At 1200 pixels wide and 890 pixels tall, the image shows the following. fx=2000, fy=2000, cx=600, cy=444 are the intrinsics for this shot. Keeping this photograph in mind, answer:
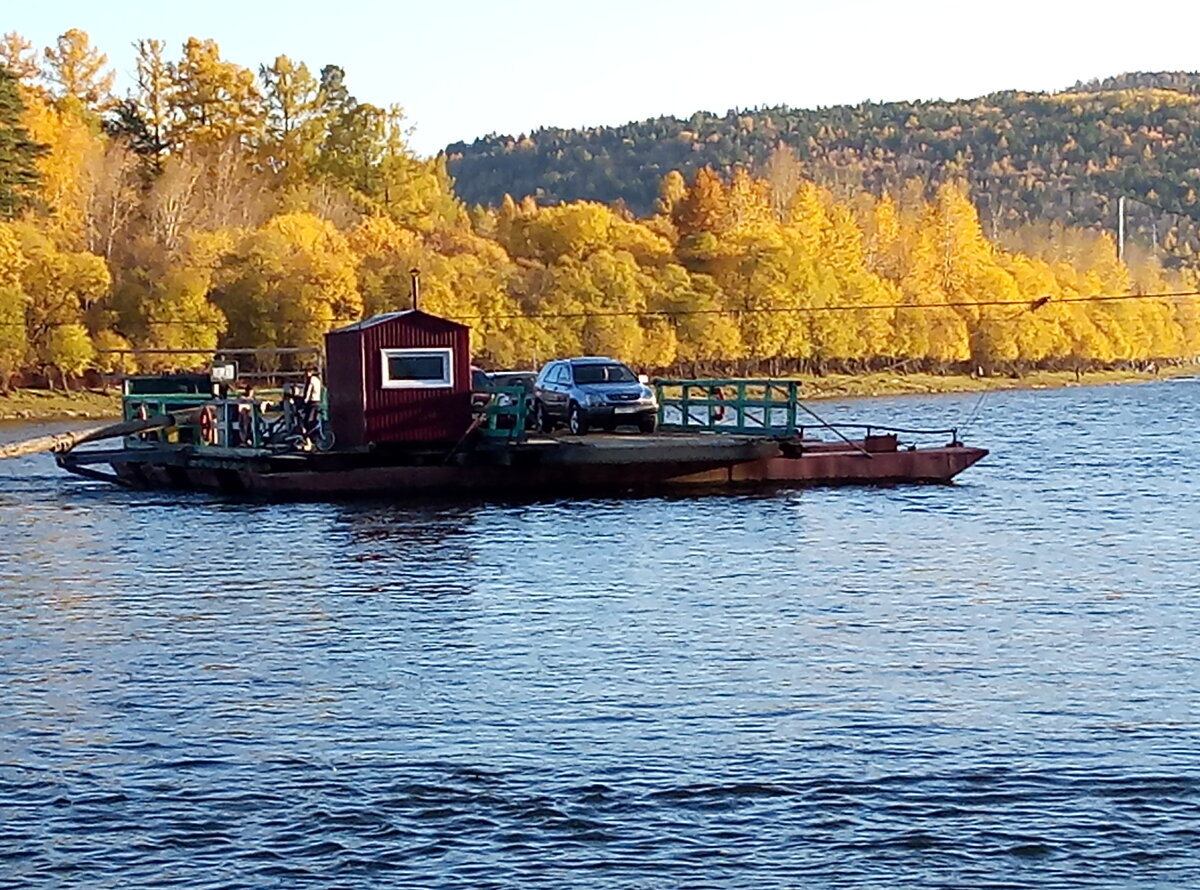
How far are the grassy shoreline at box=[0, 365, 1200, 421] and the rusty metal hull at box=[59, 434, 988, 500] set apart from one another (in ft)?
162

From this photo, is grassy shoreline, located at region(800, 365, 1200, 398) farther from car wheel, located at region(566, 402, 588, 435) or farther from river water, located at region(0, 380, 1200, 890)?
river water, located at region(0, 380, 1200, 890)

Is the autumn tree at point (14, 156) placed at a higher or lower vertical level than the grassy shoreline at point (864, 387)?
higher

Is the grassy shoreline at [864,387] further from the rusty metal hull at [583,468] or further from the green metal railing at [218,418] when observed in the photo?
the rusty metal hull at [583,468]

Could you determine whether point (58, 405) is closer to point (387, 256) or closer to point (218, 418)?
point (387, 256)

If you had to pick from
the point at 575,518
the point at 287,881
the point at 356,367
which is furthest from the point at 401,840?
the point at 356,367

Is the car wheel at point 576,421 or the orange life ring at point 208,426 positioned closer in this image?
the car wheel at point 576,421

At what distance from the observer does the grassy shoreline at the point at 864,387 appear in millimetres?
88812

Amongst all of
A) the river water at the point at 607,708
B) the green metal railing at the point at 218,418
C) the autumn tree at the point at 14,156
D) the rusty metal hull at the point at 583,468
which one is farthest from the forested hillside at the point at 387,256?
the river water at the point at 607,708

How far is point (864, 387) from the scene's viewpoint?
423 feet

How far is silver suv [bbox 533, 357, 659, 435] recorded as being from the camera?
41.8 m

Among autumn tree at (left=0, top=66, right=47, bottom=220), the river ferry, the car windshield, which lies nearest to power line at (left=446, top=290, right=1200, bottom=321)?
autumn tree at (left=0, top=66, right=47, bottom=220)

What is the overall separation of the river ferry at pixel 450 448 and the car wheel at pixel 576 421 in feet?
1.67

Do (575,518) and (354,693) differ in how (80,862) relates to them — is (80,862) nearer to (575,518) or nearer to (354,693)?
(354,693)

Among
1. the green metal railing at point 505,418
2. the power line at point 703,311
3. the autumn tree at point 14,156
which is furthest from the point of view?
the power line at point 703,311
